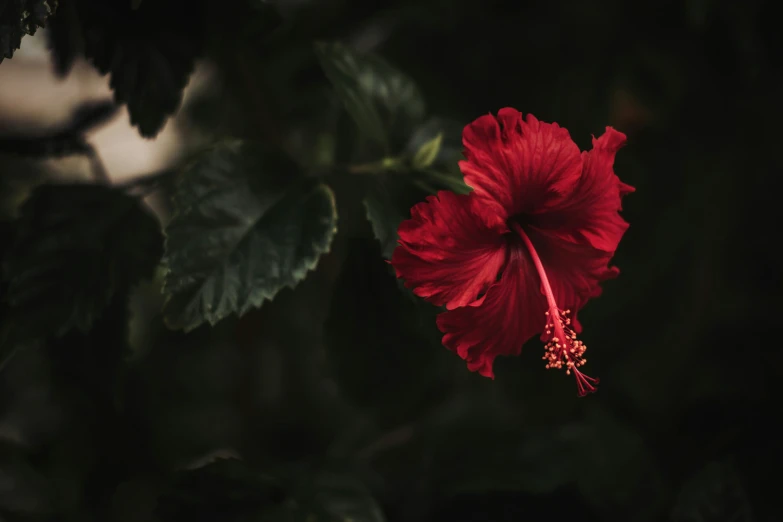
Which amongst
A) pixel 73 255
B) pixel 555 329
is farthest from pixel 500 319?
pixel 73 255

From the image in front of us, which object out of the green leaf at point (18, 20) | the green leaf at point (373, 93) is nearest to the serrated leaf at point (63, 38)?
the green leaf at point (18, 20)

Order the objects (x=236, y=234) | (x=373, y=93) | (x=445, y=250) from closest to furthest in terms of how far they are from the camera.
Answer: (x=445, y=250) → (x=236, y=234) → (x=373, y=93)

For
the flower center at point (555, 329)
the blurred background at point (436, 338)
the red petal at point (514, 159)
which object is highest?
the red petal at point (514, 159)

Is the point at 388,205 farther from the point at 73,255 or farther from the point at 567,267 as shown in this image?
the point at 73,255

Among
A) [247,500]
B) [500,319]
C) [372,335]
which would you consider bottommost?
[247,500]

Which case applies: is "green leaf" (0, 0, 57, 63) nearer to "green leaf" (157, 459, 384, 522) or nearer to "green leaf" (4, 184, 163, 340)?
"green leaf" (4, 184, 163, 340)

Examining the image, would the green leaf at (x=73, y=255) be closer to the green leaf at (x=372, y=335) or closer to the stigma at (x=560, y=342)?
the green leaf at (x=372, y=335)
